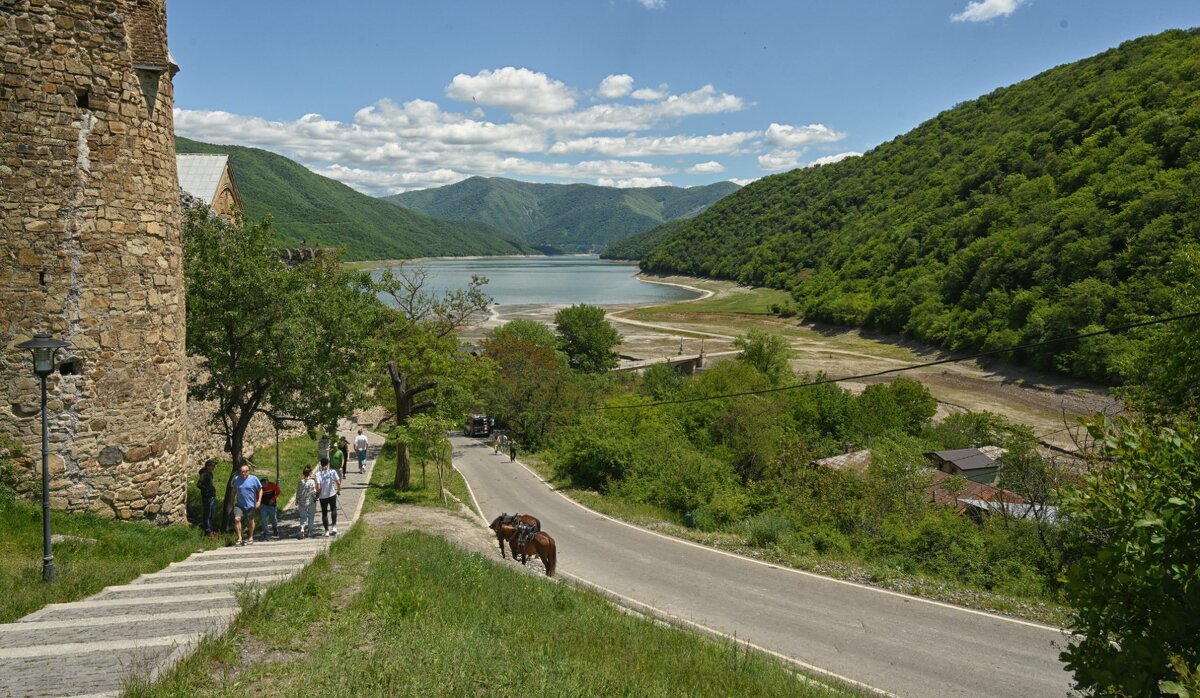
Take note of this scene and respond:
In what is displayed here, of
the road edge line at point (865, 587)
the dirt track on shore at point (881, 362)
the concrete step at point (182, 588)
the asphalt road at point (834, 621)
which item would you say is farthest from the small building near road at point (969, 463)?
the concrete step at point (182, 588)

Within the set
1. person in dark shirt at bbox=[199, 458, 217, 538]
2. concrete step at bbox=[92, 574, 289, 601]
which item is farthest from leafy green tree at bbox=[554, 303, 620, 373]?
concrete step at bbox=[92, 574, 289, 601]

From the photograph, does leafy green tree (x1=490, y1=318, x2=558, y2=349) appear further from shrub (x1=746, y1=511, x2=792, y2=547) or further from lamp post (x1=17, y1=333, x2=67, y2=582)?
lamp post (x1=17, y1=333, x2=67, y2=582)

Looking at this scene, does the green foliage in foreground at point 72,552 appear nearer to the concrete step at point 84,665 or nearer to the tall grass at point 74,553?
the tall grass at point 74,553

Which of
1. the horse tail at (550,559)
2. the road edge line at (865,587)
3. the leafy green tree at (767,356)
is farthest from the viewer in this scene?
the leafy green tree at (767,356)

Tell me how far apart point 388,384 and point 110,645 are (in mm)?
18995

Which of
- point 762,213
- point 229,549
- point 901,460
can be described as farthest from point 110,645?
point 762,213

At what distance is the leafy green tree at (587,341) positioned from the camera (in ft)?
206

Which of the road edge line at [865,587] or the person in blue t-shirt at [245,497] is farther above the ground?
the person in blue t-shirt at [245,497]

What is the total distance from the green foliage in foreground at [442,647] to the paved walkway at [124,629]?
268mm

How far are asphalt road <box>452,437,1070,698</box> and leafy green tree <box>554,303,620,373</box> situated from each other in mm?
43075

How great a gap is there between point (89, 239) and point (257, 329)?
3733mm

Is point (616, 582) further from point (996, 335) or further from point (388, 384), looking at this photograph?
point (996, 335)

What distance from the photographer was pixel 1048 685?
10164 millimetres

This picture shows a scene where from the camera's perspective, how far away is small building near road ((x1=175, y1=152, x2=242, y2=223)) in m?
25.5
